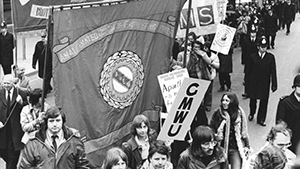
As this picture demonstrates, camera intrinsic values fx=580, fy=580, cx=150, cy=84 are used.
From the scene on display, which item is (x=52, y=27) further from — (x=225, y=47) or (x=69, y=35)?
(x=225, y=47)

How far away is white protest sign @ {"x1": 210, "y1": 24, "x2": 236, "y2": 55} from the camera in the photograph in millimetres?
10805

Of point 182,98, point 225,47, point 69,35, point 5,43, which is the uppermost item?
point 69,35

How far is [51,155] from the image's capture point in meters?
5.46

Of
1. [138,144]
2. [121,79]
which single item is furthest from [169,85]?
[138,144]

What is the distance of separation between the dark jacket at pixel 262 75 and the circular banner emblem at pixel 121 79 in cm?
438

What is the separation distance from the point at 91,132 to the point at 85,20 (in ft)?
4.22

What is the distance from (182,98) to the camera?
6125 millimetres

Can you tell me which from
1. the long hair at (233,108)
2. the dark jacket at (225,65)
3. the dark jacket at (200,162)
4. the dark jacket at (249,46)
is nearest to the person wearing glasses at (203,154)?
the dark jacket at (200,162)

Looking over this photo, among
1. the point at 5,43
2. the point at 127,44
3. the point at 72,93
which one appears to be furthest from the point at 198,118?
the point at 5,43

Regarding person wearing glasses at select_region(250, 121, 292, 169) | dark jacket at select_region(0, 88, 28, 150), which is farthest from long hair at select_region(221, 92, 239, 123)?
dark jacket at select_region(0, 88, 28, 150)

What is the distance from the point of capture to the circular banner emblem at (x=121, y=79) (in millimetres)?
6699

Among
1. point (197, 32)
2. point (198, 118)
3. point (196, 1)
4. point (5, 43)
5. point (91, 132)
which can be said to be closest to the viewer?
point (91, 132)

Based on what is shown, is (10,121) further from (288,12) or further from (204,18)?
(288,12)

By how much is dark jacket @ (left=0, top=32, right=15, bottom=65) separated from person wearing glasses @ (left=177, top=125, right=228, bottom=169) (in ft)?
31.5
